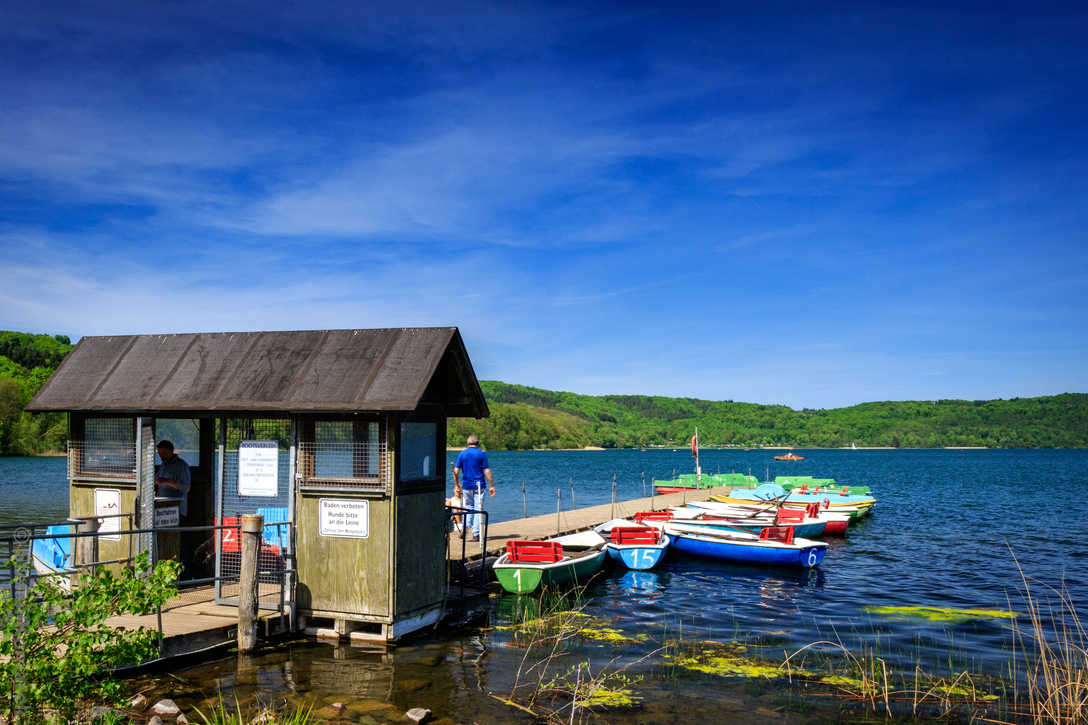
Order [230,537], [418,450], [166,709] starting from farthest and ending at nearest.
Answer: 1. [230,537]
2. [418,450]
3. [166,709]

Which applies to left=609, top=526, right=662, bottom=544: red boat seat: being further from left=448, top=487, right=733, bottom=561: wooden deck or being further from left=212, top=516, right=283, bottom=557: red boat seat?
left=212, top=516, right=283, bottom=557: red boat seat

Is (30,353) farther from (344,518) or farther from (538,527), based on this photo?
(344,518)

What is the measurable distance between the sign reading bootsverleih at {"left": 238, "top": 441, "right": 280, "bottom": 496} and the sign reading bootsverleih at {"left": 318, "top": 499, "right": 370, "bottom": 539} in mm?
830

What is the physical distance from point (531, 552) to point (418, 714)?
316 inches

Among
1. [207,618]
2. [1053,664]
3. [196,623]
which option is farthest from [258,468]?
[1053,664]

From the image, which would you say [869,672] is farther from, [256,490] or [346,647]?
[256,490]

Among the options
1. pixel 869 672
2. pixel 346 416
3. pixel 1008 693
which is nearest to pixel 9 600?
pixel 346 416

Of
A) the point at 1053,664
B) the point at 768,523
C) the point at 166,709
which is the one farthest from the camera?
the point at 768,523

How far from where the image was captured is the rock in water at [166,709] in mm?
8312

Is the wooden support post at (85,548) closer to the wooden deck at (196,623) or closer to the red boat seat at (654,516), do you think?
the wooden deck at (196,623)

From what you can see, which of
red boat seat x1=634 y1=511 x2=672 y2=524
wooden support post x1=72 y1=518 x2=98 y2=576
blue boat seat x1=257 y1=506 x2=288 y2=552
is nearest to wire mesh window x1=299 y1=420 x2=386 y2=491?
blue boat seat x1=257 y1=506 x2=288 y2=552

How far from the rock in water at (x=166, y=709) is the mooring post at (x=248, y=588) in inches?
77.5

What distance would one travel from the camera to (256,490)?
37.8ft

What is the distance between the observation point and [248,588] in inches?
415
